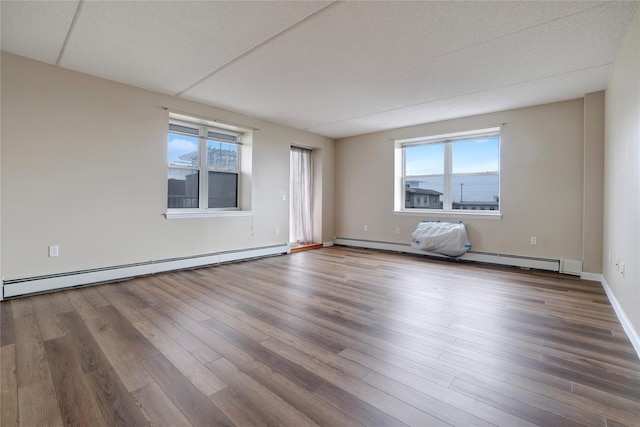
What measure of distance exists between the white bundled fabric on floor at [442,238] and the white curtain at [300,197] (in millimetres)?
2293

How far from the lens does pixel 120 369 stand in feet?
5.54

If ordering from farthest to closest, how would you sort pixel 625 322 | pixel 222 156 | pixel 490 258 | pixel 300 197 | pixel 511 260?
pixel 300 197, pixel 222 156, pixel 490 258, pixel 511 260, pixel 625 322

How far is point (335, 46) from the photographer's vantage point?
2684 millimetres

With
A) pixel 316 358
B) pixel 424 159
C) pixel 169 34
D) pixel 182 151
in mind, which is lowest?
pixel 316 358

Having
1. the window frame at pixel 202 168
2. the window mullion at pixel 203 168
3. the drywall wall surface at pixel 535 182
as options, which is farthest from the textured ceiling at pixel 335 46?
the window mullion at pixel 203 168

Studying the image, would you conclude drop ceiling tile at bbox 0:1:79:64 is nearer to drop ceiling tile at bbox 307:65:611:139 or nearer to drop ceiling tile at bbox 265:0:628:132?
drop ceiling tile at bbox 265:0:628:132

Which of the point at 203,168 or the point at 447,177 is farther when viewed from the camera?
the point at 447,177

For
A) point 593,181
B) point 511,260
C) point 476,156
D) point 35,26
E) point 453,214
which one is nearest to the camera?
point 35,26

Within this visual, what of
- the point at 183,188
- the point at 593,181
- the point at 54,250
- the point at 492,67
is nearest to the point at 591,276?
the point at 593,181

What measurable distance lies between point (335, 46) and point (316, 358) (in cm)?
258

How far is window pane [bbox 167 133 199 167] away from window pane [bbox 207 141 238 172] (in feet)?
0.71

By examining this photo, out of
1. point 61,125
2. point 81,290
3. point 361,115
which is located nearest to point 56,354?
point 81,290

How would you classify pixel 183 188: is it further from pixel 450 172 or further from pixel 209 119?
pixel 450 172

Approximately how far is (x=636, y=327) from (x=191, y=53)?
13.8ft
